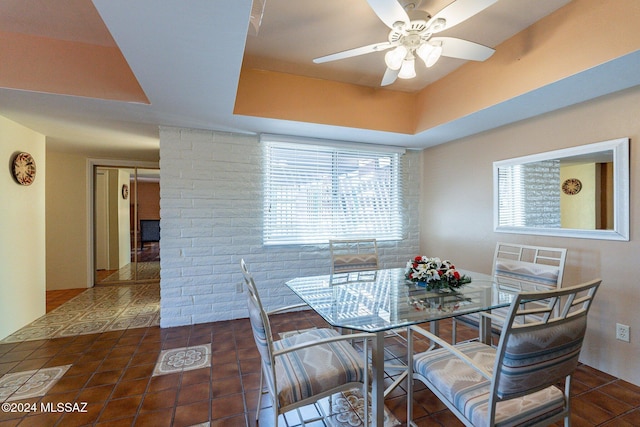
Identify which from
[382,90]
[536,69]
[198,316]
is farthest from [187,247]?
[536,69]

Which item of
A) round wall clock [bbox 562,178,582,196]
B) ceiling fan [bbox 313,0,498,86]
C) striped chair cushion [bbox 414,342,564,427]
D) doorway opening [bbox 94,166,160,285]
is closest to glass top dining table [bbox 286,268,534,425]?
striped chair cushion [bbox 414,342,564,427]

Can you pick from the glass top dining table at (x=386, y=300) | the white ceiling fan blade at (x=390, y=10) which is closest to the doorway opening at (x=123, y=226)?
the glass top dining table at (x=386, y=300)

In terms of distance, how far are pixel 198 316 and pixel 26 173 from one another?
2240 mm

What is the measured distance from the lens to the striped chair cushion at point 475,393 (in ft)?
3.50

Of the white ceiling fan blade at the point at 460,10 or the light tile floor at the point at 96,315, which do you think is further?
the light tile floor at the point at 96,315

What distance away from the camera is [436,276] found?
1934 millimetres

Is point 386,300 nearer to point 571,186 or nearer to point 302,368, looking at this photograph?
point 302,368

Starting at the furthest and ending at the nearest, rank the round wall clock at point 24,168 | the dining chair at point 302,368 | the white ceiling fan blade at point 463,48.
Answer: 1. the round wall clock at point 24,168
2. the white ceiling fan blade at point 463,48
3. the dining chair at point 302,368

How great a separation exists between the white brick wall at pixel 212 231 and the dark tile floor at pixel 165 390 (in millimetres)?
464

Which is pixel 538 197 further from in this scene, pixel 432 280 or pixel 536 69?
pixel 432 280

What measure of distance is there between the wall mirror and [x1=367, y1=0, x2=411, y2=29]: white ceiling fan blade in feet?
5.83

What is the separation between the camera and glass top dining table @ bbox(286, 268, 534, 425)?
53.1 inches

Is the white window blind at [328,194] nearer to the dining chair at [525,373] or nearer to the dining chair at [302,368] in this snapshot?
the dining chair at [302,368]

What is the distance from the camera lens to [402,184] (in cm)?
379
